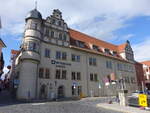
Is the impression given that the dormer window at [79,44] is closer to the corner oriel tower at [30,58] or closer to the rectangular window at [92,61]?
the rectangular window at [92,61]

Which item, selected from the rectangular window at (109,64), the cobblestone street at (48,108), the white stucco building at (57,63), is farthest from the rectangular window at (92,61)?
the cobblestone street at (48,108)

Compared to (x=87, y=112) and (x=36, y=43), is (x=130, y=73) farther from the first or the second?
(x=87, y=112)

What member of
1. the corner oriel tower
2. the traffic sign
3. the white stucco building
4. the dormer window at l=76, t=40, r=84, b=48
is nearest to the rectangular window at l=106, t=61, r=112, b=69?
the white stucco building

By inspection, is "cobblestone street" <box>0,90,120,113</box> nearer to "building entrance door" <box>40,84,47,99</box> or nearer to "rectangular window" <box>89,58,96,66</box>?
"building entrance door" <box>40,84,47,99</box>

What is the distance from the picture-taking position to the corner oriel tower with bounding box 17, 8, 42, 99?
25.6 m

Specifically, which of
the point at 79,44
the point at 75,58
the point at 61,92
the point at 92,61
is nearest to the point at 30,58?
the point at 61,92

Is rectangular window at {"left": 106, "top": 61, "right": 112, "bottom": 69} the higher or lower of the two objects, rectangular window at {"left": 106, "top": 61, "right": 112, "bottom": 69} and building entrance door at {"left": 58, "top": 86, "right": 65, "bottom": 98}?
the higher

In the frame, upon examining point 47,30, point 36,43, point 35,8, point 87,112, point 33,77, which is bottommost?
point 87,112

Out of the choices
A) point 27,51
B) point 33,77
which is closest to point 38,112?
point 33,77

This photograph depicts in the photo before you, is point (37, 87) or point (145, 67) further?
point (145, 67)

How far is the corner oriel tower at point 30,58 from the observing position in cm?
2558

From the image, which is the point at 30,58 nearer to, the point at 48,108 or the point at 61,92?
the point at 61,92

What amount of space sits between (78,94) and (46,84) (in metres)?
7.92

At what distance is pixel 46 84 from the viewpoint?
2795 centimetres
